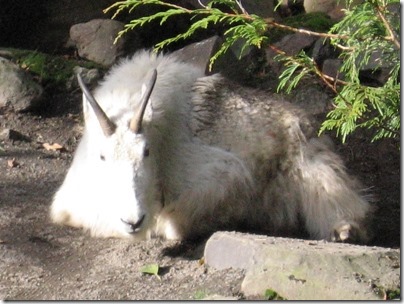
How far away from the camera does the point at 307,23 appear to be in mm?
9320

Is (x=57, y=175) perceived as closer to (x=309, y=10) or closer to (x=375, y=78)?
(x=375, y=78)

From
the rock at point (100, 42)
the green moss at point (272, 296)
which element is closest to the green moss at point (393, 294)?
the green moss at point (272, 296)

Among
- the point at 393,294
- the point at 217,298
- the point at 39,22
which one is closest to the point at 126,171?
the point at 217,298

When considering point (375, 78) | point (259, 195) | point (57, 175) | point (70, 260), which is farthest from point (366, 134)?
point (70, 260)

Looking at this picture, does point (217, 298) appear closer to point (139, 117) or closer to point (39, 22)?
point (139, 117)

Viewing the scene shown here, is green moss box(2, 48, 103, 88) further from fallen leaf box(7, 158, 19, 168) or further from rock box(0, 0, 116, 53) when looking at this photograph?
fallen leaf box(7, 158, 19, 168)

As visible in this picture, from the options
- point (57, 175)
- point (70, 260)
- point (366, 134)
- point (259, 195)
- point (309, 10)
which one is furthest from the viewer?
point (309, 10)

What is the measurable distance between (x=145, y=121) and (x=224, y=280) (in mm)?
1296

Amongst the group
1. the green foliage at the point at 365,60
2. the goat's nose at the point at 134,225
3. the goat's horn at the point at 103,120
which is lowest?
the goat's nose at the point at 134,225

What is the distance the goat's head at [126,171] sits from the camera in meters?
5.38

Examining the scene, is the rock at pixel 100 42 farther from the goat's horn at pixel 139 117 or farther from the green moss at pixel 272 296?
the green moss at pixel 272 296

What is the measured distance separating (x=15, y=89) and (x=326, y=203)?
3275mm

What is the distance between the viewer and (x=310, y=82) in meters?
8.34

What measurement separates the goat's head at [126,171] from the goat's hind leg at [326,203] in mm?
1163
